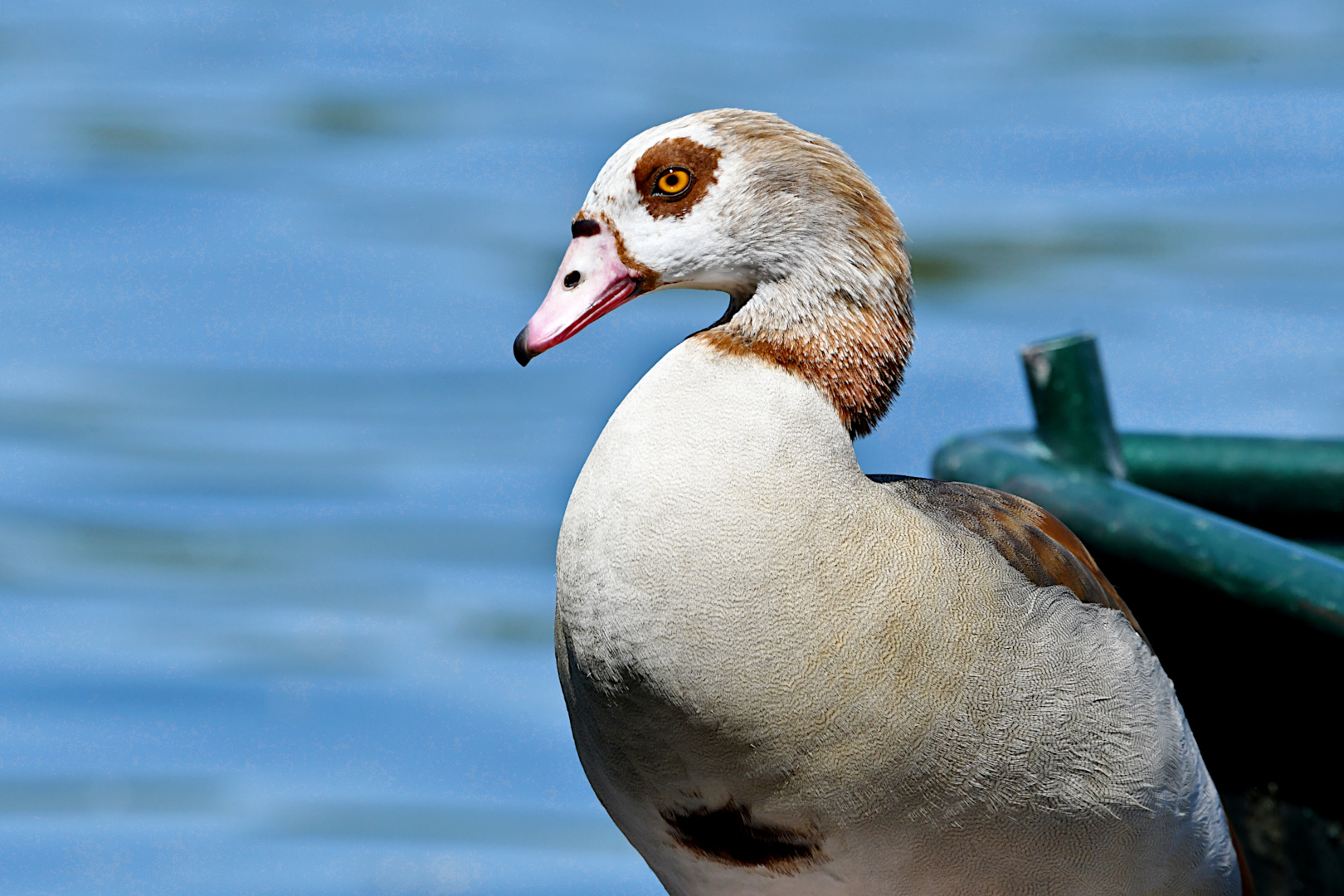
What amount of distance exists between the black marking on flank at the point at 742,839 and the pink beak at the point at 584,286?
697 millimetres

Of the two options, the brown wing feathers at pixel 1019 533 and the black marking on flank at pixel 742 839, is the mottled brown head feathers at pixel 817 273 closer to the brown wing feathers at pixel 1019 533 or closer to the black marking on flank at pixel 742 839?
the brown wing feathers at pixel 1019 533

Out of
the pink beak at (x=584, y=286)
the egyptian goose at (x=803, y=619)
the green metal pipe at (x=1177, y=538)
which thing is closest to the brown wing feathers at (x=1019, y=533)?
the egyptian goose at (x=803, y=619)

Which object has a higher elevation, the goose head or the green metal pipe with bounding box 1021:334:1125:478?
the goose head

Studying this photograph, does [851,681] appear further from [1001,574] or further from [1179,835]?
[1179,835]

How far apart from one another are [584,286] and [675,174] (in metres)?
0.21

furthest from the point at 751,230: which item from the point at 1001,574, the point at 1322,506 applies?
the point at 1322,506

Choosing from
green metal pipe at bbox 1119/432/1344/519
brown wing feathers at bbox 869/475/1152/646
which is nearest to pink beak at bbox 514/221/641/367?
brown wing feathers at bbox 869/475/1152/646

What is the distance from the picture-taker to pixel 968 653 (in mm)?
2475

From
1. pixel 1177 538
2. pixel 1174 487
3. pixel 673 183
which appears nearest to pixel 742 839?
pixel 673 183

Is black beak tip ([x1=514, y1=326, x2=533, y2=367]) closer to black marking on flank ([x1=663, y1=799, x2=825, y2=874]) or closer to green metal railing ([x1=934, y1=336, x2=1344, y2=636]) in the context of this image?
black marking on flank ([x1=663, y1=799, x2=825, y2=874])

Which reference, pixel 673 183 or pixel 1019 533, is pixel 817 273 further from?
pixel 1019 533

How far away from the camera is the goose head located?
2582mm

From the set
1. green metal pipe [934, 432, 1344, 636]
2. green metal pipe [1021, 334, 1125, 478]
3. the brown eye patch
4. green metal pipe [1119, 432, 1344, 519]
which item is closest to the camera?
the brown eye patch

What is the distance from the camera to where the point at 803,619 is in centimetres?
241
